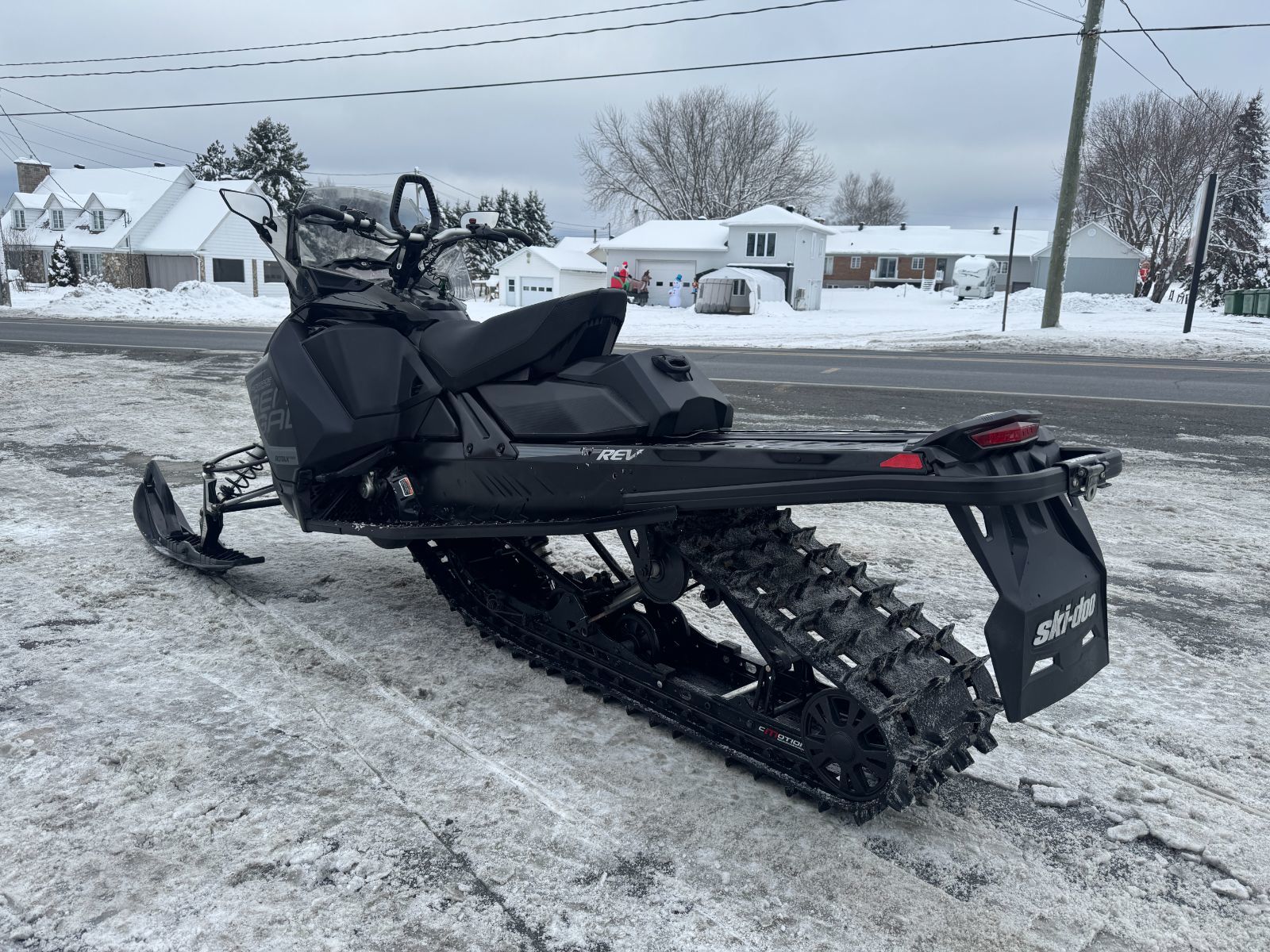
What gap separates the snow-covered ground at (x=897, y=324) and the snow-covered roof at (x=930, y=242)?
103 ft

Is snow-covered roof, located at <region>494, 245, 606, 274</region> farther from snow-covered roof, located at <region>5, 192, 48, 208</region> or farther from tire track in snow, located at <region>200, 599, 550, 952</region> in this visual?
tire track in snow, located at <region>200, 599, 550, 952</region>

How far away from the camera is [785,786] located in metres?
2.72

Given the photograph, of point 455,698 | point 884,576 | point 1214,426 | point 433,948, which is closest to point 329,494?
point 455,698

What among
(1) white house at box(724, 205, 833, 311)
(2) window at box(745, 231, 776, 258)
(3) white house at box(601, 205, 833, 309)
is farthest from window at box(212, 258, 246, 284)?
(2) window at box(745, 231, 776, 258)

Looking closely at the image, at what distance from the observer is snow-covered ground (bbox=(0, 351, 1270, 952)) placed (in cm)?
217

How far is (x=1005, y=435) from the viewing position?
2.34 metres

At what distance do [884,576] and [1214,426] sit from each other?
22.1 ft

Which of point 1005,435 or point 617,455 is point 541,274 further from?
point 1005,435

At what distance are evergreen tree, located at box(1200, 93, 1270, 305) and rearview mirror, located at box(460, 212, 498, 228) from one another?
4628 cm

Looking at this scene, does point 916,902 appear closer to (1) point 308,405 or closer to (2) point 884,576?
(2) point 884,576

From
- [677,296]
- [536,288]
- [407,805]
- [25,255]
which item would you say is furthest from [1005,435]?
[25,255]

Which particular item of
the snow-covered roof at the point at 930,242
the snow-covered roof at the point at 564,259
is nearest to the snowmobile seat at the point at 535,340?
the snow-covered roof at the point at 564,259

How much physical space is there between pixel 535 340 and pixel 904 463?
153cm

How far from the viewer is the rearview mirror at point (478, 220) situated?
4207mm
